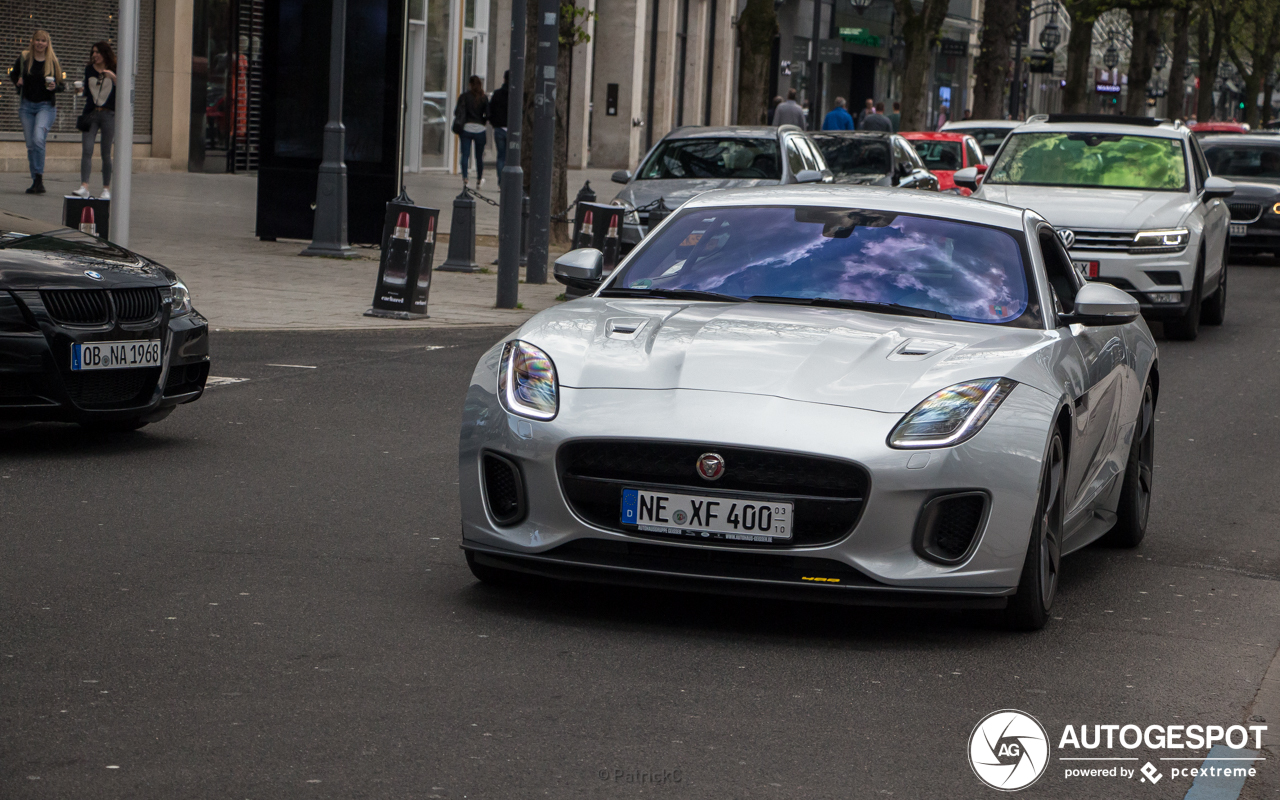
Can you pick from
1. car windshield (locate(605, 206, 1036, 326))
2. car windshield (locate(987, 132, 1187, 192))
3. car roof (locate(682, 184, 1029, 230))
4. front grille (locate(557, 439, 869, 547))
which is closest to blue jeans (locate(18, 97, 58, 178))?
car windshield (locate(987, 132, 1187, 192))

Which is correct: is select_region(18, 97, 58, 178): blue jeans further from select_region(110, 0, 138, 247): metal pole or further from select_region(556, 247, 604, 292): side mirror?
select_region(556, 247, 604, 292): side mirror

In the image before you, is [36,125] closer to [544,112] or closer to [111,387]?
[544,112]

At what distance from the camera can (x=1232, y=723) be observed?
4891 mm

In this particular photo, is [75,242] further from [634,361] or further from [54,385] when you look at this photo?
[634,361]

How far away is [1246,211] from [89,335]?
20.3 meters

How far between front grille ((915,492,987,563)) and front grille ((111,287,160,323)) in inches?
177

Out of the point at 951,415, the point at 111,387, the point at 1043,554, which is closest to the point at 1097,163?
the point at 111,387

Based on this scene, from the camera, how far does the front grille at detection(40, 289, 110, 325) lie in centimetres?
823

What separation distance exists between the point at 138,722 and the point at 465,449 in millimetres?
1592

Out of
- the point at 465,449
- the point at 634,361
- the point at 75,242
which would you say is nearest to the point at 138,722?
the point at 465,449

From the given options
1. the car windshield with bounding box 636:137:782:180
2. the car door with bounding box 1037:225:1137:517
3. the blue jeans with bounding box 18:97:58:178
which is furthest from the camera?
the blue jeans with bounding box 18:97:58:178

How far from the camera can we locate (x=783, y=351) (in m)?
5.77

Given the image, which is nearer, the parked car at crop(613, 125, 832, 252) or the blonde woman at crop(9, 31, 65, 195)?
the parked car at crop(613, 125, 832, 252)

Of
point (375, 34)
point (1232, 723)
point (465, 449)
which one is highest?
point (375, 34)
